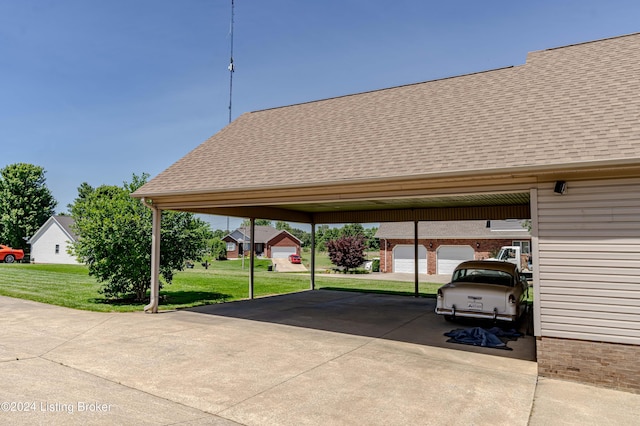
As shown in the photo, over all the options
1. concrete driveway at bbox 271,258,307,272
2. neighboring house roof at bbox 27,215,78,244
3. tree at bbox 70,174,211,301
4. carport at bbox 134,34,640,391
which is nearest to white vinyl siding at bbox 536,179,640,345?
carport at bbox 134,34,640,391

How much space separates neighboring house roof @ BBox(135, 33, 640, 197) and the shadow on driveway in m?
3.57

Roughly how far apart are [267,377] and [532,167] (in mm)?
5031

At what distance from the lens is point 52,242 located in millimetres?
42188

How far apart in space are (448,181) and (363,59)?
11.6m

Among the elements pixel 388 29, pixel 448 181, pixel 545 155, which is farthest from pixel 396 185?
pixel 388 29

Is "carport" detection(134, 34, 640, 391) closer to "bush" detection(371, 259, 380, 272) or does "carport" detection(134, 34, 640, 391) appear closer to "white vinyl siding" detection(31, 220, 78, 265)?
"bush" detection(371, 259, 380, 272)

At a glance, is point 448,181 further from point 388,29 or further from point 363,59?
point 363,59

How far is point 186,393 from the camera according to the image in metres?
4.97

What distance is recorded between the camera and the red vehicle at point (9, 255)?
116 feet

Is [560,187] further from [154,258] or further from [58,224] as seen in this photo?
[58,224]

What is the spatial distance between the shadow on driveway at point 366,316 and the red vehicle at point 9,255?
34.1 m

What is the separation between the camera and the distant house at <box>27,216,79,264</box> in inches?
1613

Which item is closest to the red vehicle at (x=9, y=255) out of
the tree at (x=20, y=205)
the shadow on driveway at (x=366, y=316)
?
the tree at (x=20, y=205)

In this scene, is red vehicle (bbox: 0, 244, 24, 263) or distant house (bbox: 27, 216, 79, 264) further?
distant house (bbox: 27, 216, 79, 264)
